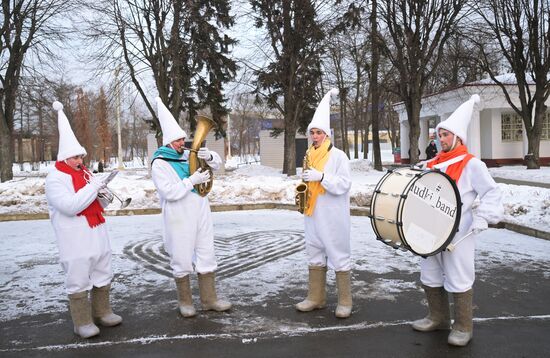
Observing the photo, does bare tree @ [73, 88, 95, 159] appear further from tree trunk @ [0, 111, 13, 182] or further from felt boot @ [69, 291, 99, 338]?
felt boot @ [69, 291, 99, 338]

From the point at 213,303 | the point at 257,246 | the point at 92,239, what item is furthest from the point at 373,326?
the point at 257,246

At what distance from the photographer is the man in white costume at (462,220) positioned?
4.40 meters

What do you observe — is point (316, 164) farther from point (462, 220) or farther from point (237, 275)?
point (237, 275)

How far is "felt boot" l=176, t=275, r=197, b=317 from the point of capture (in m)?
5.36

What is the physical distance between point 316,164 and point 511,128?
27584 millimetres

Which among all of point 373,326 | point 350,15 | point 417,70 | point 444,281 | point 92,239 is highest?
point 350,15

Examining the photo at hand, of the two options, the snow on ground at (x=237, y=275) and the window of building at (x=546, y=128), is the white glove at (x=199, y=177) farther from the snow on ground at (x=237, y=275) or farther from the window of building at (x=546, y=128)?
the window of building at (x=546, y=128)

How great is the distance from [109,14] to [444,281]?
23.3 metres

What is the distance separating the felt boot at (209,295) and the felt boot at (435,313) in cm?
203

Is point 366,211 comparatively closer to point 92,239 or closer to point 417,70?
point 92,239

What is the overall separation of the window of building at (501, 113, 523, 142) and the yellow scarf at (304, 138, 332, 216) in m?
27.0

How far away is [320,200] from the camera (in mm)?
5301

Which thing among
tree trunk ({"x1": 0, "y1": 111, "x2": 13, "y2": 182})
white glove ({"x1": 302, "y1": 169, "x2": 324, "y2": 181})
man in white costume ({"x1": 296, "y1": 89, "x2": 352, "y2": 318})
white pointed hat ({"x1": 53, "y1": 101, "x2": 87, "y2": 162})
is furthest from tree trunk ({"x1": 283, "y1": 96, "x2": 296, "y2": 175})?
white pointed hat ({"x1": 53, "y1": 101, "x2": 87, "y2": 162})

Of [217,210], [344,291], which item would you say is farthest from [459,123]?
[217,210]
